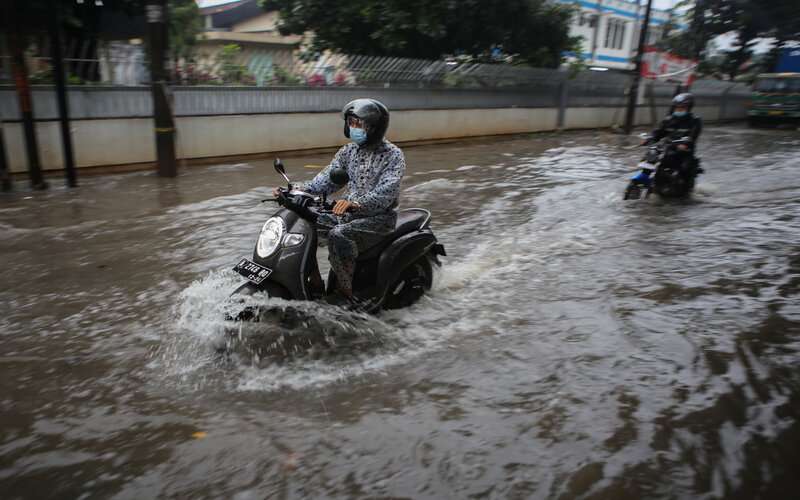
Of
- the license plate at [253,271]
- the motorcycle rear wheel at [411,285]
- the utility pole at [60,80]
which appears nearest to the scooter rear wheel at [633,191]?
the motorcycle rear wheel at [411,285]

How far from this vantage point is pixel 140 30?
15.9 m

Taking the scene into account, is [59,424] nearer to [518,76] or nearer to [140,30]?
[140,30]

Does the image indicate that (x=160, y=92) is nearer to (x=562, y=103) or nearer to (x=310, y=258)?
(x=310, y=258)

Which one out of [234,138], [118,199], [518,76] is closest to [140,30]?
[234,138]

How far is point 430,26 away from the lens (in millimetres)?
16594

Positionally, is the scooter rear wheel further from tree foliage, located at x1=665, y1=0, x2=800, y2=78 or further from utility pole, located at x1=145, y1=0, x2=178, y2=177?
tree foliage, located at x1=665, y1=0, x2=800, y2=78

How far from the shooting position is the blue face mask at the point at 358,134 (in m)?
Answer: 4.12

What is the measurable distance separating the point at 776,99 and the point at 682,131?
65.2 feet

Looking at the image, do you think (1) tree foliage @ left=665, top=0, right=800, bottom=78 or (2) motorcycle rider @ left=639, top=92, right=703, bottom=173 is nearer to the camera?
(2) motorcycle rider @ left=639, top=92, right=703, bottom=173

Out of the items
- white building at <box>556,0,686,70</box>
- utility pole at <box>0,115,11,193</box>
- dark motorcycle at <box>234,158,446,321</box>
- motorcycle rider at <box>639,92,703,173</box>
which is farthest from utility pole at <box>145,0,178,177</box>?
white building at <box>556,0,686,70</box>

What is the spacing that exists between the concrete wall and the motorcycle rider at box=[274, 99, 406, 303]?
313 inches

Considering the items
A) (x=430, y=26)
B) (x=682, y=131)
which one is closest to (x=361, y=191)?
(x=682, y=131)

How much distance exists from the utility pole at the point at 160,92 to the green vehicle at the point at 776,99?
2523 cm

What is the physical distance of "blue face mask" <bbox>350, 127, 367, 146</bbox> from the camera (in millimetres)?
4124
